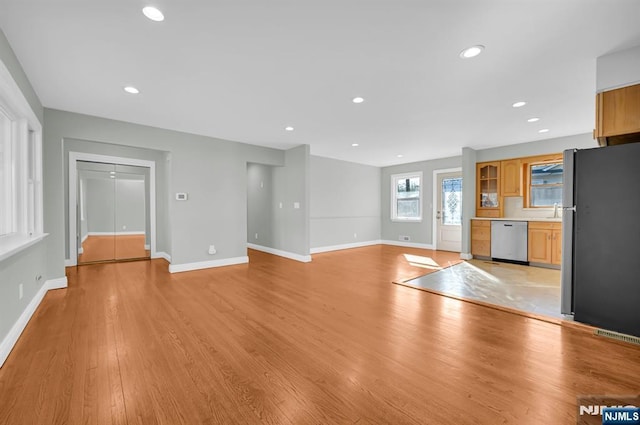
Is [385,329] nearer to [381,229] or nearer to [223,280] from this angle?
[223,280]

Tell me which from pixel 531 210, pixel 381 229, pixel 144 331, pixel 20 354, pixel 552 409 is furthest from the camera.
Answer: pixel 381 229

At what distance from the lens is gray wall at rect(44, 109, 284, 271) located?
373cm

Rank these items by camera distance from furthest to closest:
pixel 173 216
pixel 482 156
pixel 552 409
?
pixel 482 156 → pixel 173 216 → pixel 552 409

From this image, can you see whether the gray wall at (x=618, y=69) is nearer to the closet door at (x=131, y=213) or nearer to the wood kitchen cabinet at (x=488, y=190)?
the wood kitchen cabinet at (x=488, y=190)

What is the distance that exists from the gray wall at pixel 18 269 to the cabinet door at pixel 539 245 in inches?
293

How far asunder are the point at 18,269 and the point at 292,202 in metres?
4.27

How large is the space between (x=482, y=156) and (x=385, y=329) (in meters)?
5.47

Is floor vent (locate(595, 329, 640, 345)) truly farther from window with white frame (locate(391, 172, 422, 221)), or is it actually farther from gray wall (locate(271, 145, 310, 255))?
window with white frame (locate(391, 172, 422, 221))

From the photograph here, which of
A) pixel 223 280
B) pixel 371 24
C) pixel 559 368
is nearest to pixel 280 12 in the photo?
pixel 371 24

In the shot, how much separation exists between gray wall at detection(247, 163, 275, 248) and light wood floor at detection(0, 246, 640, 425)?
11.7 feet

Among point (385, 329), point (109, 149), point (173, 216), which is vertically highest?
point (109, 149)

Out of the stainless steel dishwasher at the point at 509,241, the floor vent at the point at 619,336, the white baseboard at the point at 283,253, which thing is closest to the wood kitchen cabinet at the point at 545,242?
the stainless steel dishwasher at the point at 509,241

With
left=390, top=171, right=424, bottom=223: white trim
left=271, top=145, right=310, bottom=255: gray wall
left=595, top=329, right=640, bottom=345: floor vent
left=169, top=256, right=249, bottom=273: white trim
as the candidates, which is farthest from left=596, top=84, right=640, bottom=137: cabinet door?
left=169, top=256, right=249, bottom=273: white trim

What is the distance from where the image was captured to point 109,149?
17.4ft
